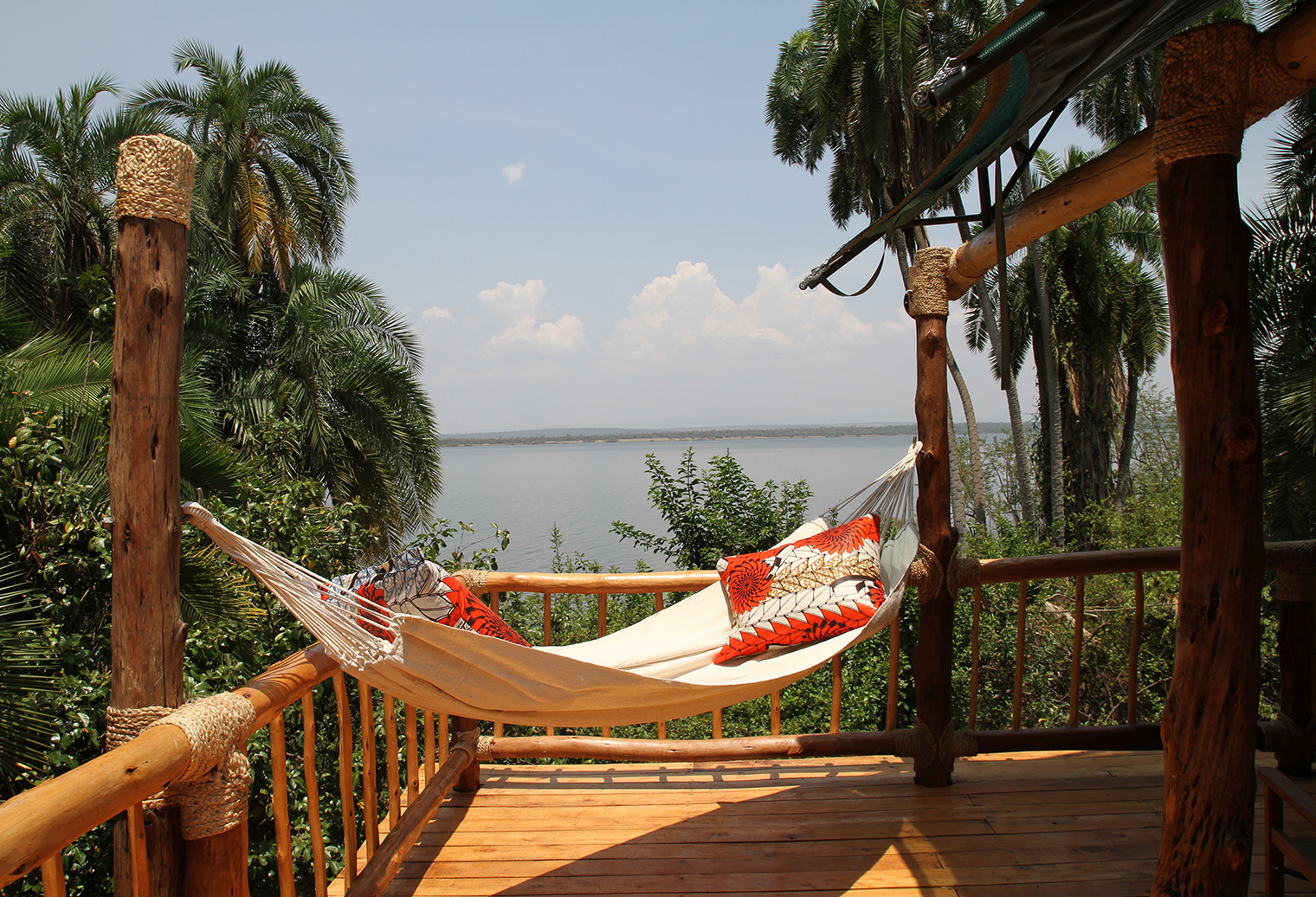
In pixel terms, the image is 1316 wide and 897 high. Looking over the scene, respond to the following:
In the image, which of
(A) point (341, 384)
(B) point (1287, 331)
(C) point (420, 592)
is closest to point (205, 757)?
(C) point (420, 592)

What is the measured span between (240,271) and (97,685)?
6411 mm

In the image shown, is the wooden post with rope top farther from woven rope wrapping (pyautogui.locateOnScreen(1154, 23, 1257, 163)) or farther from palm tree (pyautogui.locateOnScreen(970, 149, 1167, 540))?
palm tree (pyautogui.locateOnScreen(970, 149, 1167, 540))

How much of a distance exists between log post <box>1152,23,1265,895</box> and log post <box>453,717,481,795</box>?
1662 millimetres

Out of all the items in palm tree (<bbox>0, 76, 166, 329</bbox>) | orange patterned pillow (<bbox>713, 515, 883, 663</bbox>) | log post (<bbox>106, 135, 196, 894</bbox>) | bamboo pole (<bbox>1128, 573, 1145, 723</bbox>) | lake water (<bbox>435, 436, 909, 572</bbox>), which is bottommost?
lake water (<bbox>435, 436, 909, 572</bbox>)

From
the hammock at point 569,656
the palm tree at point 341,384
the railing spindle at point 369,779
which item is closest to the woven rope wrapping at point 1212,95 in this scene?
the hammock at point 569,656

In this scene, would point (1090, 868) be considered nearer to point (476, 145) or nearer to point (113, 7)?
point (113, 7)

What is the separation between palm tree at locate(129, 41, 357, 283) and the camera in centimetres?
864

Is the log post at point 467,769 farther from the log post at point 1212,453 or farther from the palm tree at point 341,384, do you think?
the palm tree at point 341,384

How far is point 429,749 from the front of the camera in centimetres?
209

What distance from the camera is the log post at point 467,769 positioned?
218 centimetres

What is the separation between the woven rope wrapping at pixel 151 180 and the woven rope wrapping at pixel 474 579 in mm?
1267

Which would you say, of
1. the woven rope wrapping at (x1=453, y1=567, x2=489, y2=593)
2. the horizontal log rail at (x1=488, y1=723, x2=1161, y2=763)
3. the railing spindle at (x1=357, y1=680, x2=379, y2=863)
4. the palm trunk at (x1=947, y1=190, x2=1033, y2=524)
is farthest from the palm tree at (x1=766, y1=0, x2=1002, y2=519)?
the railing spindle at (x1=357, y1=680, x2=379, y2=863)

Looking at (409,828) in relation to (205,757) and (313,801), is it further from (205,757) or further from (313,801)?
(205,757)

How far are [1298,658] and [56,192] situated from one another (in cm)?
947
